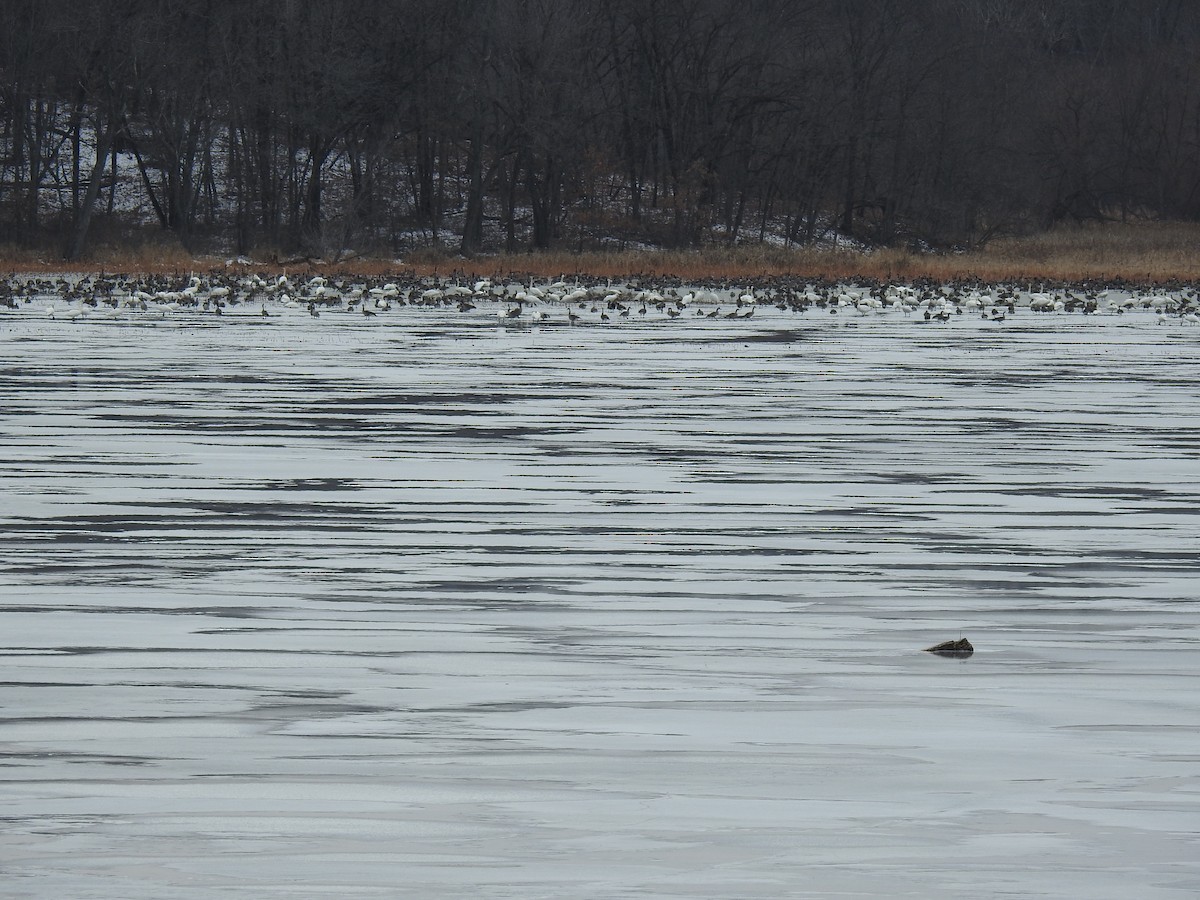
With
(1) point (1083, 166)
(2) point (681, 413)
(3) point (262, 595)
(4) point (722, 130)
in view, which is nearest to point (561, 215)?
(4) point (722, 130)

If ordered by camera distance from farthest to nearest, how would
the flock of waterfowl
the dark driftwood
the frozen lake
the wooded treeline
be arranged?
1. the wooded treeline
2. the flock of waterfowl
3. the dark driftwood
4. the frozen lake

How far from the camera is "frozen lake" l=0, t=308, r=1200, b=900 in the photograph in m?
4.01

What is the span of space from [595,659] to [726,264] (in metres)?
42.9

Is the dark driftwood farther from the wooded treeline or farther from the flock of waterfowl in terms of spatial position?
the wooded treeline

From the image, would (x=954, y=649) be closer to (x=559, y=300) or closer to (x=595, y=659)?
(x=595, y=659)

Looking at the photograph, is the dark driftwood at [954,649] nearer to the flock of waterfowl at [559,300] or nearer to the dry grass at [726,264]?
the flock of waterfowl at [559,300]

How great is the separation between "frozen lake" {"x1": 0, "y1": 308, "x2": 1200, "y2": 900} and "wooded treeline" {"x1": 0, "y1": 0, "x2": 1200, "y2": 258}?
38.6 meters

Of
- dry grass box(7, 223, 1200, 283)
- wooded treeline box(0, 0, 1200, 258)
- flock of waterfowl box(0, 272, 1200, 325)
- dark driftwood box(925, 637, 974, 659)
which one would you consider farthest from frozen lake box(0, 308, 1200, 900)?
wooded treeline box(0, 0, 1200, 258)

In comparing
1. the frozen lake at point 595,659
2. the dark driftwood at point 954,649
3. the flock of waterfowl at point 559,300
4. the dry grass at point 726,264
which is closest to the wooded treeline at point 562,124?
the dry grass at point 726,264

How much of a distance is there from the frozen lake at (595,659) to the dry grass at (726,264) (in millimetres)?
31006

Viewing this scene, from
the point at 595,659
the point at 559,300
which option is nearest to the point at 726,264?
the point at 559,300

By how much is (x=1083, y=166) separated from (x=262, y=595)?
2607 inches

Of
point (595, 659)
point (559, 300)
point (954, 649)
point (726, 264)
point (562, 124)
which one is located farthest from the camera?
point (562, 124)

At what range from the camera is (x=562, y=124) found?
5419cm
